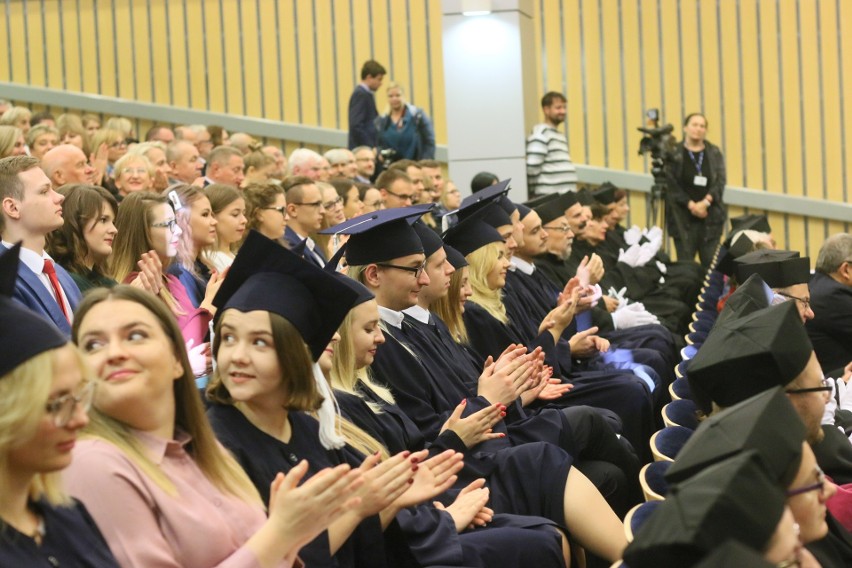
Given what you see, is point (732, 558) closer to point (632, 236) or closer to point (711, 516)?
point (711, 516)

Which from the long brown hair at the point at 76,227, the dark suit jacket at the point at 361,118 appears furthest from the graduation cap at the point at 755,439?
the dark suit jacket at the point at 361,118

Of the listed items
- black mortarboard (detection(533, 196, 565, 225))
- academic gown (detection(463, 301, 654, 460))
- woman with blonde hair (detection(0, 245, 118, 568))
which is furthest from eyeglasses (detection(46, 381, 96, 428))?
black mortarboard (detection(533, 196, 565, 225))

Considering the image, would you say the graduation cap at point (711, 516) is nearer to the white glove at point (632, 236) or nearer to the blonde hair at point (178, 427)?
the blonde hair at point (178, 427)

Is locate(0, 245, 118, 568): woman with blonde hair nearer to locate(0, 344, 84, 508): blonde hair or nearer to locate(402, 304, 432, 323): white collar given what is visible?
locate(0, 344, 84, 508): blonde hair

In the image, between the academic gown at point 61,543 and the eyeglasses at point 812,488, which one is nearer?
the academic gown at point 61,543

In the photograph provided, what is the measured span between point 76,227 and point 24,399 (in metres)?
2.90

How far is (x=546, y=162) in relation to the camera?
12.6 meters

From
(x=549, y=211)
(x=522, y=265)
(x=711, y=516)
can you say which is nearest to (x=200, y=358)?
(x=711, y=516)

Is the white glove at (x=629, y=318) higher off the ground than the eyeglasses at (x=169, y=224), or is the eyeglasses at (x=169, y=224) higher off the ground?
the eyeglasses at (x=169, y=224)

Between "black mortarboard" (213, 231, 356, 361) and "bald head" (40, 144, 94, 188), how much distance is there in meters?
3.41

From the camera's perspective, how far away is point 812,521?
105 inches

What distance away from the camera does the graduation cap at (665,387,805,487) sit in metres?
2.45

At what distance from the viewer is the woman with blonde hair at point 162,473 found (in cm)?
275

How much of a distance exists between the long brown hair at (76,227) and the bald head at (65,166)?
4.77 feet
